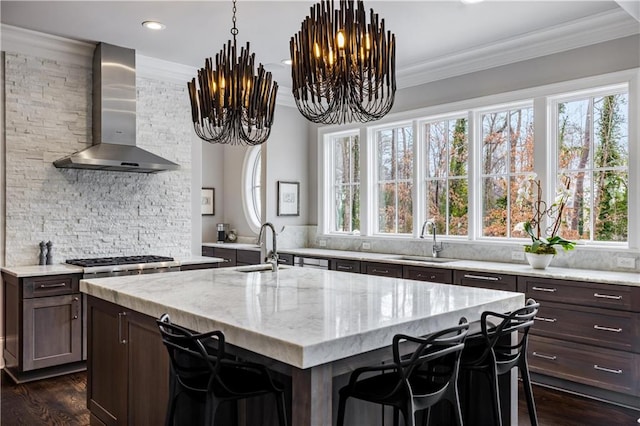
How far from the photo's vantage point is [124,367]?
2660 mm

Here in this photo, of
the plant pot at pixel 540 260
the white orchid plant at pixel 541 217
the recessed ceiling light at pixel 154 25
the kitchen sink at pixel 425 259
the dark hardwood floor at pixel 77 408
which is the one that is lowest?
the dark hardwood floor at pixel 77 408

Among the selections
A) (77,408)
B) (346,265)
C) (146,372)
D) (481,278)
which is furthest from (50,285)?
(481,278)

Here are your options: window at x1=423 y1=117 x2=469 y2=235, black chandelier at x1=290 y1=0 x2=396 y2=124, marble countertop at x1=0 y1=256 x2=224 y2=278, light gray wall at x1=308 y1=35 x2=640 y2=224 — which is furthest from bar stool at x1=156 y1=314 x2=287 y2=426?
light gray wall at x1=308 y1=35 x2=640 y2=224

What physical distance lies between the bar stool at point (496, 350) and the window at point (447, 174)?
2.63 metres

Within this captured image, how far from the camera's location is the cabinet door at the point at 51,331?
12.7ft

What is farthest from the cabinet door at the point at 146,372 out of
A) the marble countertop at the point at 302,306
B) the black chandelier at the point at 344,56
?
the black chandelier at the point at 344,56

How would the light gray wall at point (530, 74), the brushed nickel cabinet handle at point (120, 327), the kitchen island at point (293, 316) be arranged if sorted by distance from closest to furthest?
the kitchen island at point (293, 316) → the brushed nickel cabinet handle at point (120, 327) → the light gray wall at point (530, 74)

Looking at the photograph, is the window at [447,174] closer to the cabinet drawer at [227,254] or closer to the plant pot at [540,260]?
the plant pot at [540,260]

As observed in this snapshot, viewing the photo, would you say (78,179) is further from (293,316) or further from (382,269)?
(293,316)

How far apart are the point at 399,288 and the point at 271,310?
897 millimetres

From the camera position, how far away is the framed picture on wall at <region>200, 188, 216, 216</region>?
8.24 m

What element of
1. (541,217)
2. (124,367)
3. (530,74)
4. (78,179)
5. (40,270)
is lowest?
(124,367)

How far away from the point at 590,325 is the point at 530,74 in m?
2.23

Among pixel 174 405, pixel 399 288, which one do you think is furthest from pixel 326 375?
pixel 399 288
